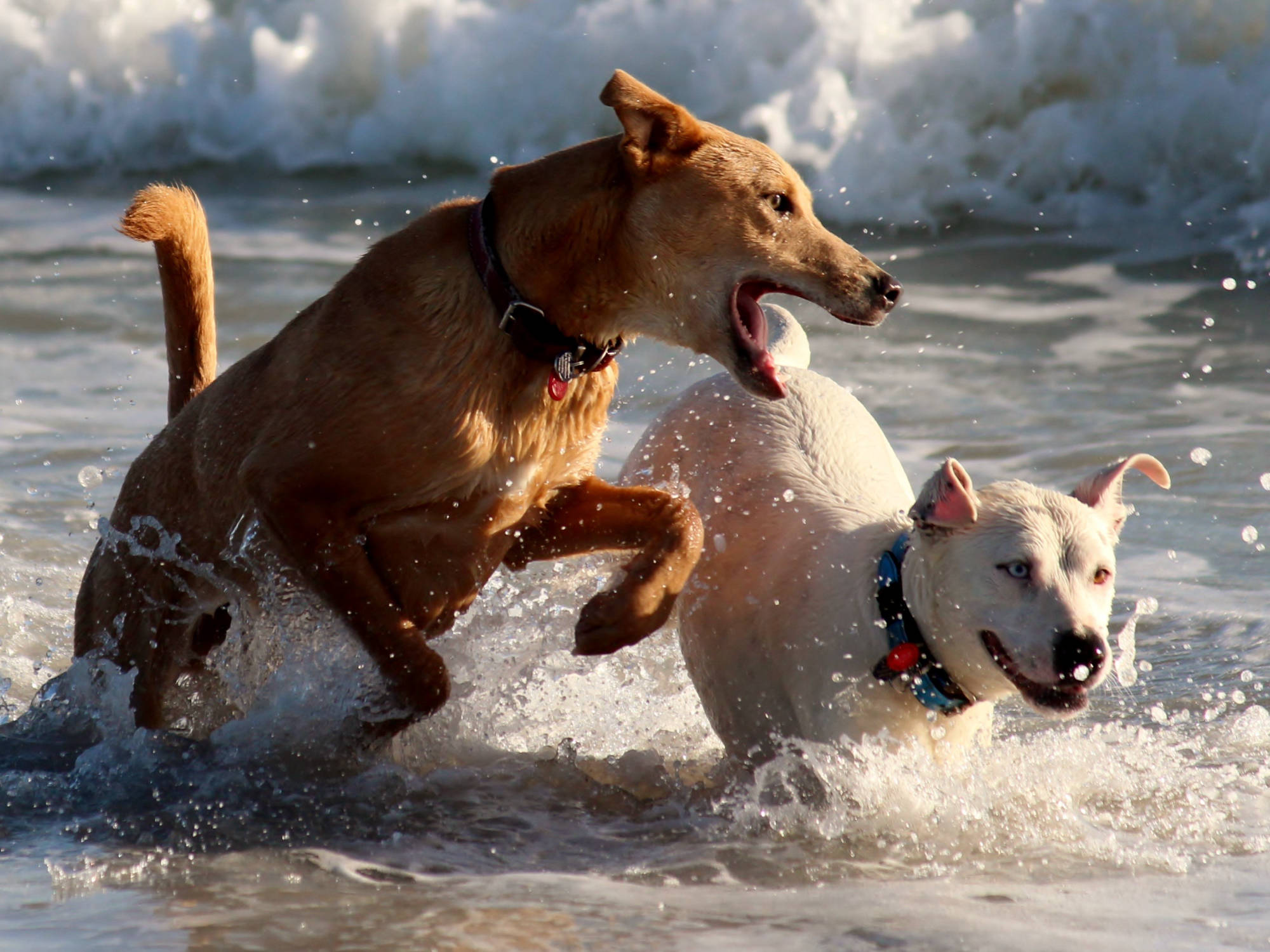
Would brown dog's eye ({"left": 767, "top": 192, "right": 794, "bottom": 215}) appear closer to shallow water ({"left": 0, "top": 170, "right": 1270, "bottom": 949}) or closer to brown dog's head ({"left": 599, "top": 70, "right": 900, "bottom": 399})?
brown dog's head ({"left": 599, "top": 70, "right": 900, "bottom": 399})

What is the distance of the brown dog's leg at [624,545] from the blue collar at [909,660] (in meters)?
0.53

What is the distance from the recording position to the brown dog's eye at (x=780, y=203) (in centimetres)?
370

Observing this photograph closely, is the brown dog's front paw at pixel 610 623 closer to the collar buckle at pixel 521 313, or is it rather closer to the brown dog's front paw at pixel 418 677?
the brown dog's front paw at pixel 418 677

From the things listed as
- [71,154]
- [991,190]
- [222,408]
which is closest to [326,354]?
[222,408]

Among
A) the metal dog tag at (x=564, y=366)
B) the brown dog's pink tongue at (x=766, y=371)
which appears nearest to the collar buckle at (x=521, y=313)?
the metal dog tag at (x=564, y=366)

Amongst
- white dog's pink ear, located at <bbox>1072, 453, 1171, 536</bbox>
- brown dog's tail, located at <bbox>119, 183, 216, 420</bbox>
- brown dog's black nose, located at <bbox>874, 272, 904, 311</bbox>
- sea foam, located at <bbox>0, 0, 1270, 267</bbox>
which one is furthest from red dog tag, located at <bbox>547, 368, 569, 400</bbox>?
sea foam, located at <bbox>0, 0, 1270, 267</bbox>

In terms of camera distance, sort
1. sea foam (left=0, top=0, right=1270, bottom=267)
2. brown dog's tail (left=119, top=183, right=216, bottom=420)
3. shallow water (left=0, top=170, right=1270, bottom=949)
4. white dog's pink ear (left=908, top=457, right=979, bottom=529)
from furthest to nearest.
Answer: sea foam (left=0, top=0, right=1270, bottom=267), brown dog's tail (left=119, top=183, right=216, bottom=420), white dog's pink ear (left=908, top=457, right=979, bottom=529), shallow water (left=0, top=170, right=1270, bottom=949)

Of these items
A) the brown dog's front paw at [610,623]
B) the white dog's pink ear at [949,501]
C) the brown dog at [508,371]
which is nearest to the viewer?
the white dog's pink ear at [949,501]

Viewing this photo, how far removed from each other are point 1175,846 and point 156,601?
276 centimetres

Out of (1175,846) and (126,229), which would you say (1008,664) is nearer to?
(1175,846)

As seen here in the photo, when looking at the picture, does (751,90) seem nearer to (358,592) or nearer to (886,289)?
(886,289)

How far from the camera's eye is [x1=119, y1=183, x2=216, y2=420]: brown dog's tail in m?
4.47

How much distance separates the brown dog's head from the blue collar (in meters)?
0.55

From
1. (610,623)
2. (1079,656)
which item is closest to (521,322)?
(610,623)
